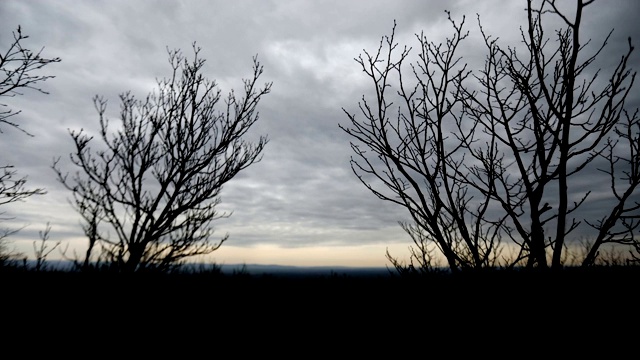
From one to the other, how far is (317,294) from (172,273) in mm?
2375

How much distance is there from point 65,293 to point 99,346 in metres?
1.18

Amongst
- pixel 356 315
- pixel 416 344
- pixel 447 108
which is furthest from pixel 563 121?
pixel 356 315

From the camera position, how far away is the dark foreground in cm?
276

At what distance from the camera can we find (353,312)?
3693mm

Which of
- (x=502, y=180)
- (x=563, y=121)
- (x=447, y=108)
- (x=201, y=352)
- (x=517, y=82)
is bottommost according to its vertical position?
(x=201, y=352)

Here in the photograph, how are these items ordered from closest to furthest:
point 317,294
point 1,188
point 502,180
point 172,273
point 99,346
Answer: point 99,346 < point 502,180 < point 317,294 < point 172,273 < point 1,188

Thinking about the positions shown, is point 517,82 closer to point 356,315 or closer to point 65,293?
point 356,315

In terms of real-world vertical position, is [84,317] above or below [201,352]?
above

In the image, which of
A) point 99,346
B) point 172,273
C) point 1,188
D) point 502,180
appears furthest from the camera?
point 1,188

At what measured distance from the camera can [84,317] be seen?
2916 millimetres

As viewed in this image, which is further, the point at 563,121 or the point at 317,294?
the point at 317,294

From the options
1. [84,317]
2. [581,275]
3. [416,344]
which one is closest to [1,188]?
[84,317]

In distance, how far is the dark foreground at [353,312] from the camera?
2.76 metres

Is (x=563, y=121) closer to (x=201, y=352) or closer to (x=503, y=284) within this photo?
(x=503, y=284)
